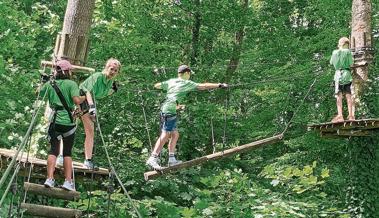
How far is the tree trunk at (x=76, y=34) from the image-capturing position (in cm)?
620

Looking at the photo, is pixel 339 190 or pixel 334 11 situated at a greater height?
pixel 334 11

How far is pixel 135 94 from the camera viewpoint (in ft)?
33.5

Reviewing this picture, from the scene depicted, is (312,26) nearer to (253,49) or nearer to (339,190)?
(253,49)

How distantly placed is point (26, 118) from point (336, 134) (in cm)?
457

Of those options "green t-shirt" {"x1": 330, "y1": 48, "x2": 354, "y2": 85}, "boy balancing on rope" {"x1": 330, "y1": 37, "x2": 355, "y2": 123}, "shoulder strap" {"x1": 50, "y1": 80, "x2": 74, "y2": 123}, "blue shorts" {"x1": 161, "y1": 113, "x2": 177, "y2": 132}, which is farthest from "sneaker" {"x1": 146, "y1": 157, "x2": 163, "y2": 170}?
"green t-shirt" {"x1": 330, "y1": 48, "x2": 354, "y2": 85}

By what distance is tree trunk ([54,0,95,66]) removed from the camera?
6.20 metres

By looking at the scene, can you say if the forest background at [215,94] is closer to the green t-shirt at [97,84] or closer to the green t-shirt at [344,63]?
the green t-shirt at [344,63]

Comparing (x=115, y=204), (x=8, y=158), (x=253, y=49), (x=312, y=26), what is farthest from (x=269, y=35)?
(x=8, y=158)

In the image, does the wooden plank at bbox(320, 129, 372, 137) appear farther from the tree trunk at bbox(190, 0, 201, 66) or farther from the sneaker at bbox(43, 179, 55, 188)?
the tree trunk at bbox(190, 0, 201, 66)

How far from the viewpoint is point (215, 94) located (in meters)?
12.2

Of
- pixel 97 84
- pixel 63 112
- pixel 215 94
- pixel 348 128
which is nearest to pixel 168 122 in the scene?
pixel 97 84

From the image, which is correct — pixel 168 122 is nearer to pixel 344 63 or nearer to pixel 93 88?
pixel 93 88

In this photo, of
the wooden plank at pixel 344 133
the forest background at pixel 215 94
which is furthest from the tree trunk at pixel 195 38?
the wooden plank at pixel 344 133

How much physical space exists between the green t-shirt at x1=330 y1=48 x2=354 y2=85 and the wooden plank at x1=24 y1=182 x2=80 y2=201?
15.4 feet
